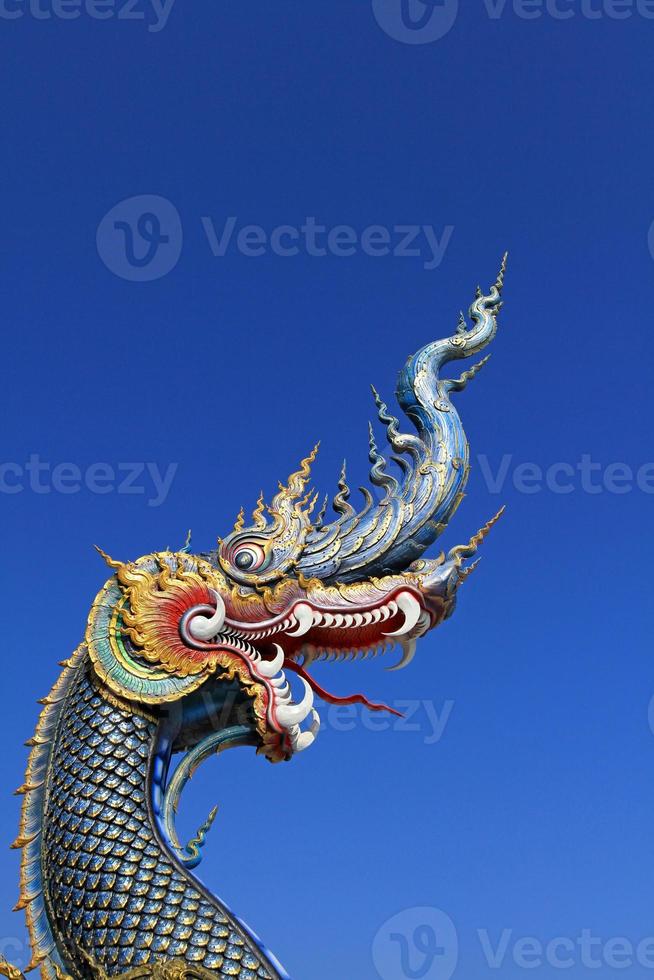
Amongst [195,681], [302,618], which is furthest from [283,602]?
[195,681]

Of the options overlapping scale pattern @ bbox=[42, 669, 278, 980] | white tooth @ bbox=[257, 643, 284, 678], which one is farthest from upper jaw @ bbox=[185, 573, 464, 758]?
overlapping scale pattern @ bbox=[42, 669, 278, 980]

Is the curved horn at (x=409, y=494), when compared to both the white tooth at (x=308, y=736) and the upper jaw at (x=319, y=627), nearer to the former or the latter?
the upper jaw at (x=319, y=627)

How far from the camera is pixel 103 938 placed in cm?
650

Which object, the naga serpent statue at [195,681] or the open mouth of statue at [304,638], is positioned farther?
the open mouth of statue at [304,638]

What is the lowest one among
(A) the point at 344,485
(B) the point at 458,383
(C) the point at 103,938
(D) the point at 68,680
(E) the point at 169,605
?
(C) the point at 103,938

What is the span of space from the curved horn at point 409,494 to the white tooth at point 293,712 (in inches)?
38.6

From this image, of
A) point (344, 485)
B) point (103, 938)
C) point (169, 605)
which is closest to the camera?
point (103, 938)

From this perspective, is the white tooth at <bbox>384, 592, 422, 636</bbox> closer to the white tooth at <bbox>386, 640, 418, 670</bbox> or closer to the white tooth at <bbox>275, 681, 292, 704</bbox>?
the white tooth at <bbox>386, 640, 418, 670</bbox>

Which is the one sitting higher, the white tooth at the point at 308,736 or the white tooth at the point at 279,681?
the white tooth at the point at 279,681

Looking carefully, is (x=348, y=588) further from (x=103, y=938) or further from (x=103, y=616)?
(x=103, y=938)

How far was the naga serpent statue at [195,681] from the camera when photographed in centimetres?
657

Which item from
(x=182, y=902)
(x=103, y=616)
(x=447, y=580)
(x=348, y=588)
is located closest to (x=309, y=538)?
(x=348, y=588)

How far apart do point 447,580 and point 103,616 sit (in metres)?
2.59

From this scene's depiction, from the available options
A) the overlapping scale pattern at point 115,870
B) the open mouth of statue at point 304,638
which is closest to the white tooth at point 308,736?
the open mouth of statue at point 304,638
